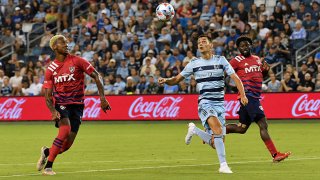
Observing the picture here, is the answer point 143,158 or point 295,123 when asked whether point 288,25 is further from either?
point 143,158

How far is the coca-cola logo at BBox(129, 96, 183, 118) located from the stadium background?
0.34 feet

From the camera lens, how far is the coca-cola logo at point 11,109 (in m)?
33.5

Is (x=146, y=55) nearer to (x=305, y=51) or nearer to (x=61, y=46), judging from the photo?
(x=305, y=51)

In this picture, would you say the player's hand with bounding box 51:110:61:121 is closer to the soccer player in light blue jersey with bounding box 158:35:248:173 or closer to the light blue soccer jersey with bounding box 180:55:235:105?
the soccer player in light blue jersey with bounding box 158:35:248:173

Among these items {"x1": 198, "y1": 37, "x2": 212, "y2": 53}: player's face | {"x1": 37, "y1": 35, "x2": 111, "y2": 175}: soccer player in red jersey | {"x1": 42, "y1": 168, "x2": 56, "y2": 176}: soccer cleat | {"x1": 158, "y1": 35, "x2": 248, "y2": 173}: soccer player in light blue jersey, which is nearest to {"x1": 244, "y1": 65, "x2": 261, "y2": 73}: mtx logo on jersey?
{"x1": 158, "y1": 35, "x2": 248, "y2": 173}: soccer player in light blue jersey

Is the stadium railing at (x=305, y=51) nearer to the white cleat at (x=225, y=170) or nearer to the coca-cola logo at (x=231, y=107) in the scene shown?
the coca-cola logo at (x=231, y=107)

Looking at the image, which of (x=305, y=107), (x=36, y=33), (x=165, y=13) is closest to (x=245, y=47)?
(x=165, y=13)

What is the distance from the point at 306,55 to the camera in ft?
108

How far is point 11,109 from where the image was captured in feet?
110

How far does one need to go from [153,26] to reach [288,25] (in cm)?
577

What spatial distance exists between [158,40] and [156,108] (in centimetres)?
426

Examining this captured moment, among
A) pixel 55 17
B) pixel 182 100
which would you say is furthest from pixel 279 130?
pixel 55 17

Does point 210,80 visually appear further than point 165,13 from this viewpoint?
No

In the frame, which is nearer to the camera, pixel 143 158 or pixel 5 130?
pixel 143 158
